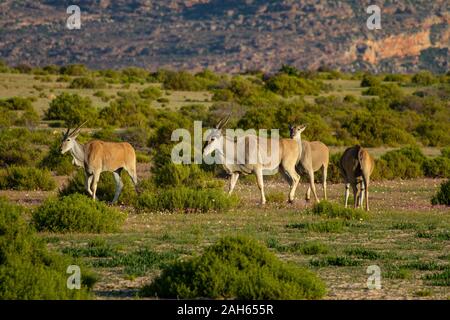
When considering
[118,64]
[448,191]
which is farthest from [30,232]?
[118,64]

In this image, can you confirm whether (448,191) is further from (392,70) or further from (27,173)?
(392,70)

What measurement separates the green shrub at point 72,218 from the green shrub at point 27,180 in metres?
7.94

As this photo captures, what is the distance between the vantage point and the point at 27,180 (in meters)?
24.5

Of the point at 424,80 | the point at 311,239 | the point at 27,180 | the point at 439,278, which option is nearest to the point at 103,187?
the point at 27,180

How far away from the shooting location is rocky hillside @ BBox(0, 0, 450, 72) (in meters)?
134

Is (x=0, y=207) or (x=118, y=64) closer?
(x=0, y=207)

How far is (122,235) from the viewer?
1619cm

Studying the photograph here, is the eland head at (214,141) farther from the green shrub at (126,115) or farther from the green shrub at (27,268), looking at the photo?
the green shrub at (126,115)

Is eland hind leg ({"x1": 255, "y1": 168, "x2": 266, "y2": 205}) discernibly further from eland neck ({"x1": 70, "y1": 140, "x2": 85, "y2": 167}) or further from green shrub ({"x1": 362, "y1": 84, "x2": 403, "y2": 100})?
green shrub ({"x1": 362, "y1": 84, "x2": 403, "y2": 100})

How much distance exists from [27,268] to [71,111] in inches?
1247

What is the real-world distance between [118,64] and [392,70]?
3883 centimetres

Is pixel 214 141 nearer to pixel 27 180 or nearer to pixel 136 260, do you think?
pixel 27 180

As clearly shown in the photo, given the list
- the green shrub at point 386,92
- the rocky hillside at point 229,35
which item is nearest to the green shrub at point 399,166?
the green shrub at point 386,92

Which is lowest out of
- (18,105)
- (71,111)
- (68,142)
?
(68,142)
